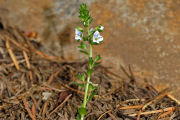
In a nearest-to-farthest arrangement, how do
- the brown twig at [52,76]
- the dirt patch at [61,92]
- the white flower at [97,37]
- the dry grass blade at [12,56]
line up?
the white flower at [97,37]
the dirt patch at [61,92]
the brown twig at [52,76]
the dry grass blade at [12,56]

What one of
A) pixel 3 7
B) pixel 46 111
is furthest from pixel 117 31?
pixel 3 7

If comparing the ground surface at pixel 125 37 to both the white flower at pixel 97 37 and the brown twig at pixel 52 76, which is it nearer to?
the brown twig at pixel 52 76

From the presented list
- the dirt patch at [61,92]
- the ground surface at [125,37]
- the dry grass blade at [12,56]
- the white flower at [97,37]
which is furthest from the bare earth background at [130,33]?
the white flower at [97,37]

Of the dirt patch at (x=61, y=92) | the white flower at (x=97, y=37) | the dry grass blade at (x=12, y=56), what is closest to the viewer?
the white flower at (x=97, y=37)

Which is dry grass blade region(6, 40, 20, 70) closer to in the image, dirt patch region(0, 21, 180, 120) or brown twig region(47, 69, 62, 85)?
dirt patch region(0, 21, 180, 120)

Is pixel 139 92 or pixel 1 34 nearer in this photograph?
pixel 139 92

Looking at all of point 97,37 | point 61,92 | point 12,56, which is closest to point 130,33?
point 97,37

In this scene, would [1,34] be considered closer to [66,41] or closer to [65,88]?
[66,41]
